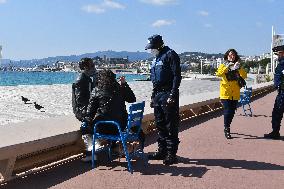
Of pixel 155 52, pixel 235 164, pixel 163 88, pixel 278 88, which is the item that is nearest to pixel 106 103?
pixel 163 88

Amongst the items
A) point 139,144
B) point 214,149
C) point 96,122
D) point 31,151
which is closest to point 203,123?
point 214,149

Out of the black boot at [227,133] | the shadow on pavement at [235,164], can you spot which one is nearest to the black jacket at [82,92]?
the shadow on pavement at [235,164]

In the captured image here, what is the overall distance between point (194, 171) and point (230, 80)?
3.52m

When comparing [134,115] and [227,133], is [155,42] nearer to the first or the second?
[134,115]

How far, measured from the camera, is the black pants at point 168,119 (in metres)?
7.29

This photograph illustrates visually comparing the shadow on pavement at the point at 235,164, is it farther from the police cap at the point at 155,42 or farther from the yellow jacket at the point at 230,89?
the yellow jacket at the point at 230,89

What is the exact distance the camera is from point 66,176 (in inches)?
258

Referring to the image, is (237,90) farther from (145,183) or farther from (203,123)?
(145,183)

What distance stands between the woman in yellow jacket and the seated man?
10.7ft

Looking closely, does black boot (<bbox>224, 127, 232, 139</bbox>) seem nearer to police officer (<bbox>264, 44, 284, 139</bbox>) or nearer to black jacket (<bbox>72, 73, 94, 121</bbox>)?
police officer (<bbox>264, 44, 284, 139</bbox>)

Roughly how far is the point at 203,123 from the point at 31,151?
7.19m

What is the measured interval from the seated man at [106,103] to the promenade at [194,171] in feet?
2.03

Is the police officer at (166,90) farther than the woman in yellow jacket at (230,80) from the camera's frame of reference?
No

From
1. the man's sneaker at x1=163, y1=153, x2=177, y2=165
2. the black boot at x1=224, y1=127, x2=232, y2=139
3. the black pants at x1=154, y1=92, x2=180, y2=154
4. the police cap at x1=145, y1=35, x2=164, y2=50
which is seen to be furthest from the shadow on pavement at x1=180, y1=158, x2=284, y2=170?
the black boot at x1=224, y1=127, x2=232, y2=139
